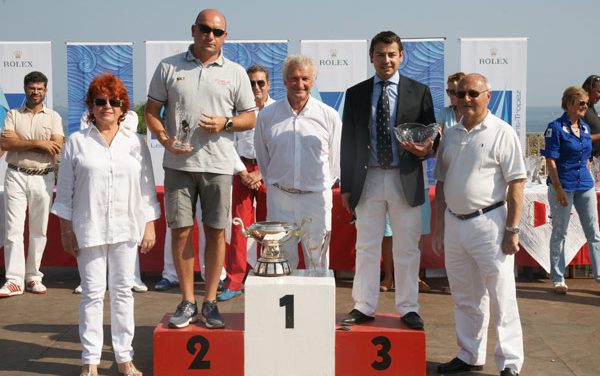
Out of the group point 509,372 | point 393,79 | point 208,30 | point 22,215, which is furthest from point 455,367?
point 22,215

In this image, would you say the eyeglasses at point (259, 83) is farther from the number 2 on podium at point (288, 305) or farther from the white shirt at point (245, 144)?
the number 2 on podium at point (288, 305)

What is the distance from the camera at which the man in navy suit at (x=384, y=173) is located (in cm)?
411

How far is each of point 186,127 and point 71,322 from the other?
2.09 metres

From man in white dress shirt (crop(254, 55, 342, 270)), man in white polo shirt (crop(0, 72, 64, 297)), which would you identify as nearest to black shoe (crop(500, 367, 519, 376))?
man in white dress shirt (crop(254, 55, 342, 270))

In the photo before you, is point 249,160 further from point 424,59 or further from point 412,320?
point 424,59

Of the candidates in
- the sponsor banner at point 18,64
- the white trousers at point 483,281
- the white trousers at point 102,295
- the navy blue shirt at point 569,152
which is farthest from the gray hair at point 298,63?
the sponsor banner at point 18,64

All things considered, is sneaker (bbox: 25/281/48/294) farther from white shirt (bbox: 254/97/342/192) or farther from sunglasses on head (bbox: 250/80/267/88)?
white shirt (bbox: 254/97/342/192)

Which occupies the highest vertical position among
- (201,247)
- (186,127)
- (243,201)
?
(186,127)

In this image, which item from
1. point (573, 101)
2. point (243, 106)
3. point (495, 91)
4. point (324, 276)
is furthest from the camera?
point (495, 91)

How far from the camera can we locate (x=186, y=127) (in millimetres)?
3971

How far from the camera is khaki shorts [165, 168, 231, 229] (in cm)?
414

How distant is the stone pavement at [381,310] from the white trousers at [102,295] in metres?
0.24

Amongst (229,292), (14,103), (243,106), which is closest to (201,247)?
(229,292)

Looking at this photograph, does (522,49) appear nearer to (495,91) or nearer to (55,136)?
(495,91)
